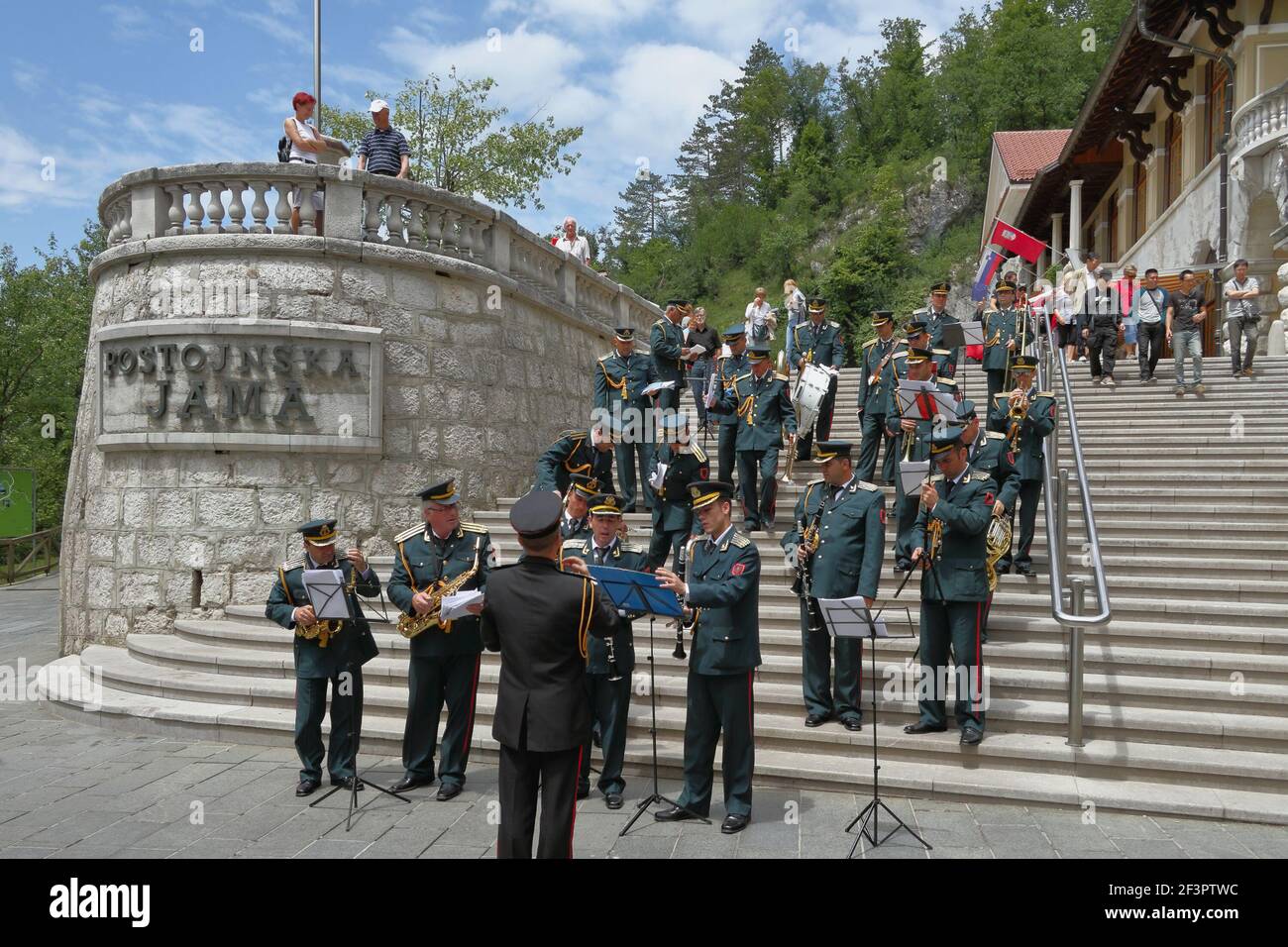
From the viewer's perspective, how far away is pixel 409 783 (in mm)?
6562

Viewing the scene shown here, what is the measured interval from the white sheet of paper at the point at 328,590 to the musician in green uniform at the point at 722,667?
2247 millimetres

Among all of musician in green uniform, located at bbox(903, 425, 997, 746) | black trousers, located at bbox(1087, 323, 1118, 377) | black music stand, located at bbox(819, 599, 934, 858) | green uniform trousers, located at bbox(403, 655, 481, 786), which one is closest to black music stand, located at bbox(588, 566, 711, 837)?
black music stand, located at bbox(819, 599, 934, 858)

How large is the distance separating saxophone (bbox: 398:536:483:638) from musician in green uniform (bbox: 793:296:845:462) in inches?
262

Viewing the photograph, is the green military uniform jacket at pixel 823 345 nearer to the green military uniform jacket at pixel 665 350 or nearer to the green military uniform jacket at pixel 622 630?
the green military uniform jacket at pixel 665 350

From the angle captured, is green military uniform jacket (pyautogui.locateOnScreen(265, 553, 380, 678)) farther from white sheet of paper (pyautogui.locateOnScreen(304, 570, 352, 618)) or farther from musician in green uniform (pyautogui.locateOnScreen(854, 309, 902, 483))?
musician in green uniform (pyautogui.locateOnScreen(854, 309, 902, 483))

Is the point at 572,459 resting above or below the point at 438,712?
above

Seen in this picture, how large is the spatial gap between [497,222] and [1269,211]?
16.0 meters

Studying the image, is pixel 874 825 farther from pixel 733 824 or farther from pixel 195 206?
pixel 195 206

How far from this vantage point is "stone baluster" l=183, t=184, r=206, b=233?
1098 centimetres

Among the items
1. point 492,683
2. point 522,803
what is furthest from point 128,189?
point 522,803

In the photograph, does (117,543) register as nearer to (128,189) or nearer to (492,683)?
(128,189)

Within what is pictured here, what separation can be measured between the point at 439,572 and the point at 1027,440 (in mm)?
6028

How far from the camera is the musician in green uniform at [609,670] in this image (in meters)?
6.27

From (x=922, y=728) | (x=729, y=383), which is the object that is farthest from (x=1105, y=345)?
(x=922, y=728)
